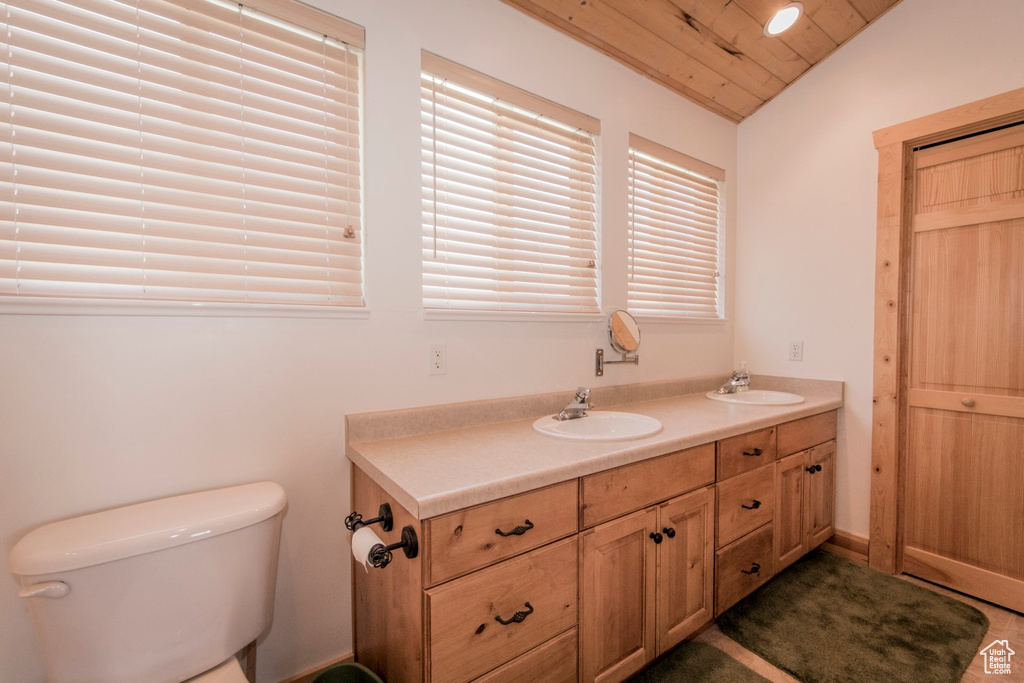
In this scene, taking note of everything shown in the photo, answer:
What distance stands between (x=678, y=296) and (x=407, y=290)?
5.24ft

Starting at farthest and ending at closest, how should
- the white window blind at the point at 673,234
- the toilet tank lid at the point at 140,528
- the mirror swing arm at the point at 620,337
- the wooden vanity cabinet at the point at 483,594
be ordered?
the white window blind at the point at 673,234 → the mirror swing arm at the point at 620,337 → the wooden vanity cabinet at the point at 483,594 → the toilet tank lid at the point at 140,528

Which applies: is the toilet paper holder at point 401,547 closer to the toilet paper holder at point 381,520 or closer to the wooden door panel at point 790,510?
the toilet paper holder at point 381,520

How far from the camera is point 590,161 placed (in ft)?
6.56

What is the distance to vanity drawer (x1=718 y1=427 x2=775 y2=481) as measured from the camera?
1.61 m

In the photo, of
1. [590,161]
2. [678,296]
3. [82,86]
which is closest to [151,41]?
[82,86]

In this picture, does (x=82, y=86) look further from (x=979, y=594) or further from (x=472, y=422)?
(x=979, y=594)

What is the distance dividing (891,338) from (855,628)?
1.28m

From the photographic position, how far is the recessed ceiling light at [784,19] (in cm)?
190

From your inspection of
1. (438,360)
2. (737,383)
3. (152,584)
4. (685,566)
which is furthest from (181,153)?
(737,383)

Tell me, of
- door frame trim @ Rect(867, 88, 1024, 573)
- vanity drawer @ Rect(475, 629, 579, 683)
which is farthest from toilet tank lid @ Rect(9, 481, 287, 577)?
door frame trim @ Rect(867, 88, 1024, 573)

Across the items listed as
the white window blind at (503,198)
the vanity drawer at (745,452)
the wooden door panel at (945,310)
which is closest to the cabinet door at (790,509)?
the vanity drawer at (745,452)

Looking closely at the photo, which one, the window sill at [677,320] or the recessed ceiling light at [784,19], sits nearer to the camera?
the recessed ceiling light at [784,19]

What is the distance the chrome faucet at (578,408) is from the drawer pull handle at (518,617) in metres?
0.70

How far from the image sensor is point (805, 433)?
6.63 feet
